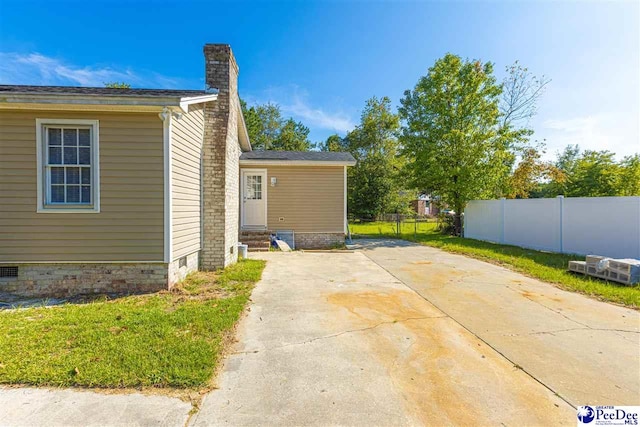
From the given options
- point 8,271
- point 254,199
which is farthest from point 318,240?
point 8,271

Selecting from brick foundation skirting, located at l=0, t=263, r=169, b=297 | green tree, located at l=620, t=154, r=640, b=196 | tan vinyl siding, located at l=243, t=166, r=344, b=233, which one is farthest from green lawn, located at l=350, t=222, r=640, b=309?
green tree, located at l=620, t=154, r=640, b=196

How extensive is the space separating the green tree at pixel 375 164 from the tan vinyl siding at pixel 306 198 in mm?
13572

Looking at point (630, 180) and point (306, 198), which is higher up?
point (630, 180)

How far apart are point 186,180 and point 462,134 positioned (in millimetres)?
13245

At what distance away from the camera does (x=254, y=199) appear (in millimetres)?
11312

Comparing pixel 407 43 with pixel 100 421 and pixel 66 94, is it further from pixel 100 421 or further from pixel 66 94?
pixel 100 421

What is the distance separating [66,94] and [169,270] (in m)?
3.46

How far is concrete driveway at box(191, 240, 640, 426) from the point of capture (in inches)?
87.1

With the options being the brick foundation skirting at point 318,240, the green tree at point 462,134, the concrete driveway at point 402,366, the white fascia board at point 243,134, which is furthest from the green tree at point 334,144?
the concrete driveway at point 402,366

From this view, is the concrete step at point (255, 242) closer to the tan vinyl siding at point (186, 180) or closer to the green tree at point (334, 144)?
the tan vinyl siding at point (186, 180)

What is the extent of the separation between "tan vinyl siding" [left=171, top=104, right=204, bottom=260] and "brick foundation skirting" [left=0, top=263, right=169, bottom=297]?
0.54 metres

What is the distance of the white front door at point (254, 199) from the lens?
11242 mm

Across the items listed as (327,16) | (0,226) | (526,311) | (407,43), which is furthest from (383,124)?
(0,226)

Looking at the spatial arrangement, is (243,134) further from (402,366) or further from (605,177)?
(605,177)
